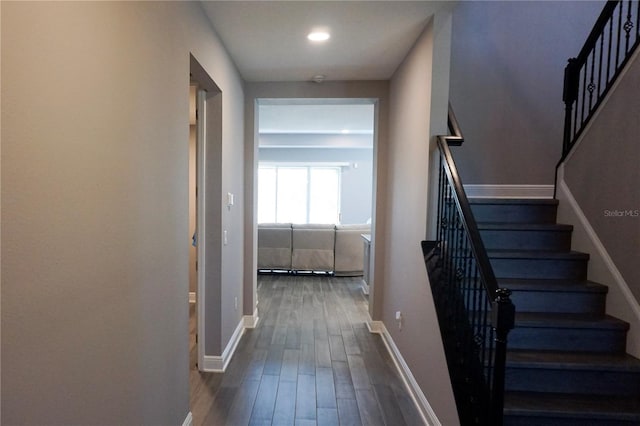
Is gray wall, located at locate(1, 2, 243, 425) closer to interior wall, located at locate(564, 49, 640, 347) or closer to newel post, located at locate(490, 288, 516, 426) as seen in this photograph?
newel post, located at locate(490, 288, 516, 426)

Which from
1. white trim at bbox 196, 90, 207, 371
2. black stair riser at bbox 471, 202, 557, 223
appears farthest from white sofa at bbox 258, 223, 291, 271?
black stair riser at bbox 471, 202, 557, 223

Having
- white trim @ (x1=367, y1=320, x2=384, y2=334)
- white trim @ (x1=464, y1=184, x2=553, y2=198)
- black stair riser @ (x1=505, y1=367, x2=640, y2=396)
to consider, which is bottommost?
white trim @ (x1=367, y1=320, x2=384, y2=334)

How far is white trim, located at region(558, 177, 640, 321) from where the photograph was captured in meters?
1.91

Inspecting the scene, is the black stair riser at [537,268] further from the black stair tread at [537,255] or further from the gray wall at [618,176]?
the gray wall at [618,176]

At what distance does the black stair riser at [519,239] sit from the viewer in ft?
8.04

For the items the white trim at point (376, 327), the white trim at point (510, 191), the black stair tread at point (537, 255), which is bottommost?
the white trim at point (376, 327)

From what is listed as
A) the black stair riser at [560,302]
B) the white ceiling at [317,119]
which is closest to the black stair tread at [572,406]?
the black stair riser at [560,302]

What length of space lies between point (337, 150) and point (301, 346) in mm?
6344

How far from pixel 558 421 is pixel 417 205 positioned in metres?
1.44

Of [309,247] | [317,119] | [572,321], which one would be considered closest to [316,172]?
[317,119]

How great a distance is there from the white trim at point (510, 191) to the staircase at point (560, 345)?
2.85ft

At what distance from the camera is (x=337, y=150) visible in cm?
862

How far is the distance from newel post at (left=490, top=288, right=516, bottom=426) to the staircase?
0.42m

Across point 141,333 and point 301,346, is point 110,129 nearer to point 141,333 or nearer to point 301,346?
point 141,333
